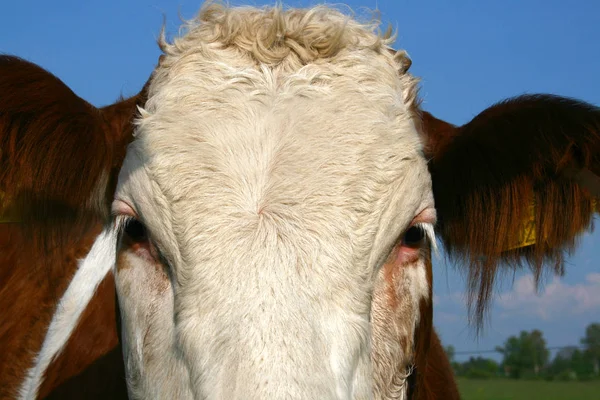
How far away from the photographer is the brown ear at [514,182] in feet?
12.1

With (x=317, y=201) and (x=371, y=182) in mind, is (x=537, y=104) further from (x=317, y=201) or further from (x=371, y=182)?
(x=317, y=201)

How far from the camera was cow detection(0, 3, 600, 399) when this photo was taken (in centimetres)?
287

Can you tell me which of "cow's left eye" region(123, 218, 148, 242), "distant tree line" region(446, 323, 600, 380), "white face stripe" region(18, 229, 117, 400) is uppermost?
"cow's left eye" region(123, 218, 148, 242)

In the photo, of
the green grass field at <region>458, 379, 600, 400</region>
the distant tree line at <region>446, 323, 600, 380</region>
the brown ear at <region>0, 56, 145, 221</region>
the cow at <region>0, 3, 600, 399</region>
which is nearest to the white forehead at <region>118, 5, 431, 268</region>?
the cow at <region>0, 3, 600, 399</region>

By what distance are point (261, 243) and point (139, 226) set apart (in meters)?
0.79

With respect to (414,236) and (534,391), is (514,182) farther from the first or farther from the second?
(534,391)

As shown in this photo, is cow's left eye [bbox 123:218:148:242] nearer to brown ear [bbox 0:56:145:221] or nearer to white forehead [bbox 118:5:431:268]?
white forehead [bbox 118:5:431:268]

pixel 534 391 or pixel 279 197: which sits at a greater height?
pixel 279 197

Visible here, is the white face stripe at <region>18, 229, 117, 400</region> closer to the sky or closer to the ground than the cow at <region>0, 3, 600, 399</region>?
closer to the ground

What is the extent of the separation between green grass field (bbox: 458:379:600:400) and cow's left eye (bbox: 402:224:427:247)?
13.7 metres

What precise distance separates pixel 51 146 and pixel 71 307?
1.56 meters

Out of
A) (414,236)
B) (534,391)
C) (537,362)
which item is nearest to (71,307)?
(414,236)

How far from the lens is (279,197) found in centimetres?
307

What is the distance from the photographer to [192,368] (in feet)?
9.53
